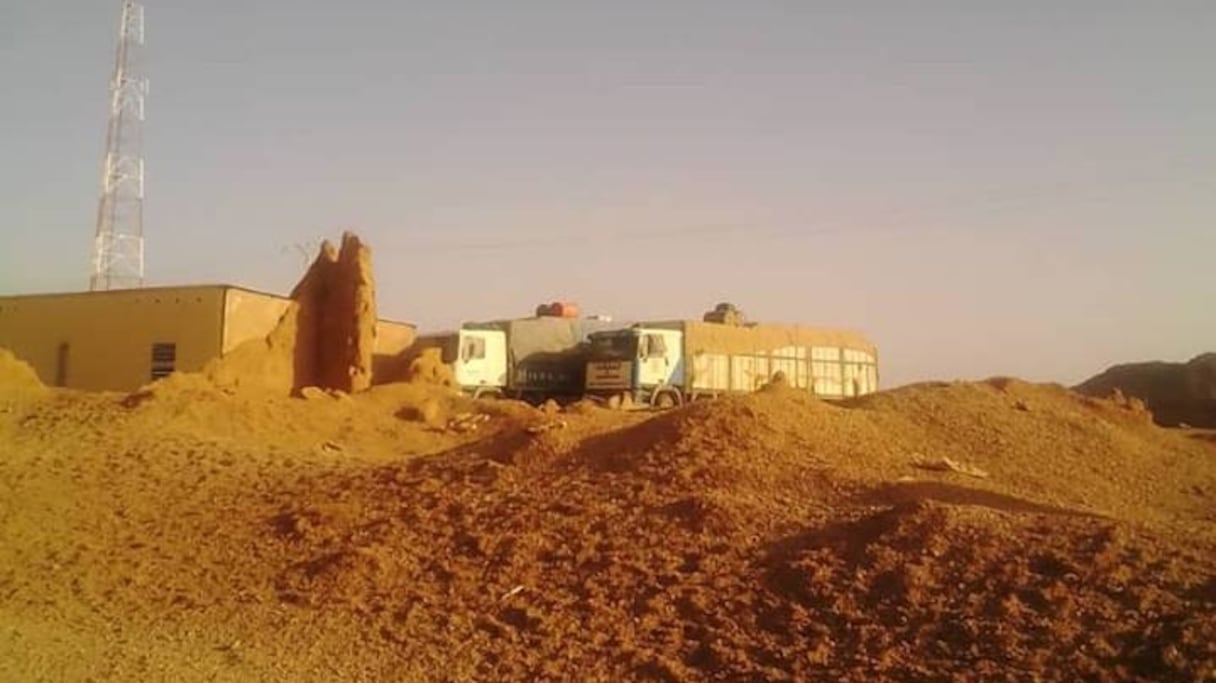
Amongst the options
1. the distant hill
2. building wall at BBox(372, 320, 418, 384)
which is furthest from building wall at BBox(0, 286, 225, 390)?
the distant hill

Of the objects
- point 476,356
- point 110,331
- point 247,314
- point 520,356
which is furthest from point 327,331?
point 520,356

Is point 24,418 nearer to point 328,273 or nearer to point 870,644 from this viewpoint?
point 328,273

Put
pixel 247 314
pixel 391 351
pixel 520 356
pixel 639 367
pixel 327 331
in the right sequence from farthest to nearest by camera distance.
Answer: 1. pixel 520 356
2. pixel 639 367
3. pixel 391 351
4. pixel 247 314
5. pixel 327 331

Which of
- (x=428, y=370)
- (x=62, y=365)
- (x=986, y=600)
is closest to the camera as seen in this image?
(x=986, y=600)

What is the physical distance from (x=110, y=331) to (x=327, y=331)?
23.1 ft

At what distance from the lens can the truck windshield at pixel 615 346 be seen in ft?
103

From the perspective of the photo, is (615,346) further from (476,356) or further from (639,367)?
(476,356)

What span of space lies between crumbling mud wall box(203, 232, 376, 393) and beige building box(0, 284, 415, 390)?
225cm

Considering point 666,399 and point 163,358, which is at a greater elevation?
point 163,358

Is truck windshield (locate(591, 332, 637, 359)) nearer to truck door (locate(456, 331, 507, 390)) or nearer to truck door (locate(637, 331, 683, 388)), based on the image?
truck door (locate(637, 331, 683, 388))

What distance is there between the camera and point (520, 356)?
33188 millimetres

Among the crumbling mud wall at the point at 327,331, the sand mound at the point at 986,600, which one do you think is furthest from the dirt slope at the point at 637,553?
the crumbling mud wall at the point at 327,331

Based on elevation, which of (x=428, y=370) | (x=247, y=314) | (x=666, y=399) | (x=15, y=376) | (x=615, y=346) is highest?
(x=247, y=314)

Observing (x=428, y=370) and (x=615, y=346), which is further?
(x=615, y=346)
